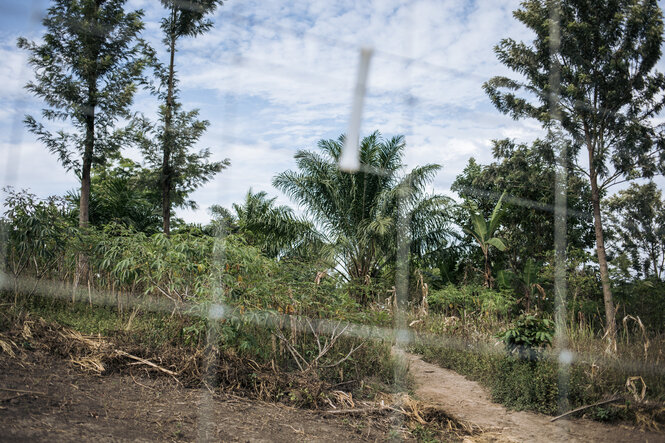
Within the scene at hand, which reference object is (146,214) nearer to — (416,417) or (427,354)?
(427,354)

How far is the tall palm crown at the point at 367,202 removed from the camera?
32.0 feet

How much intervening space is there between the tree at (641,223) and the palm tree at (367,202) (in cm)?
446

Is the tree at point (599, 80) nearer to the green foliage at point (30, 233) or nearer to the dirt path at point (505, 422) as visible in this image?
the dirt path at point (505, 422)

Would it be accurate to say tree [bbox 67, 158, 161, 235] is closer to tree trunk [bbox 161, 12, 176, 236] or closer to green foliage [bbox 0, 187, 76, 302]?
tree trunk [bbox 161, 12, 176, 236]

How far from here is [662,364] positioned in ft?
14.6

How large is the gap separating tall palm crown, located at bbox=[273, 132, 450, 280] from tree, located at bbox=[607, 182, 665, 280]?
4.46 meters

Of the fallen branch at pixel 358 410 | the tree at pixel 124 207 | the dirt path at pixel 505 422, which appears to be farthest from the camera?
the tree at pixel 124 207

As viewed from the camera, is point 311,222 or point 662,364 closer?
point 662,364

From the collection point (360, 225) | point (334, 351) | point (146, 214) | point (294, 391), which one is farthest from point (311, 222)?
point (294, 391)

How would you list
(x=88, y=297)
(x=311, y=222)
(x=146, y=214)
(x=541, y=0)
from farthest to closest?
1. (x=146, y=214)
2. (x=311, y=222)
3. (x=541, y=0)
4. (x=88, y=297)

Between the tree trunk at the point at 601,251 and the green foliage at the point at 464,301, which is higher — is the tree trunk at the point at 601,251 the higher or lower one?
the higher one

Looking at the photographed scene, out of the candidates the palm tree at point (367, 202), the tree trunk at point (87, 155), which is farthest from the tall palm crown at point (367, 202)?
the tree trunk at point (87, 155)

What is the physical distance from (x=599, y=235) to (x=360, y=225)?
171 inches

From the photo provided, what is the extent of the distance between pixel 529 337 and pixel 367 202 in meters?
5.97
